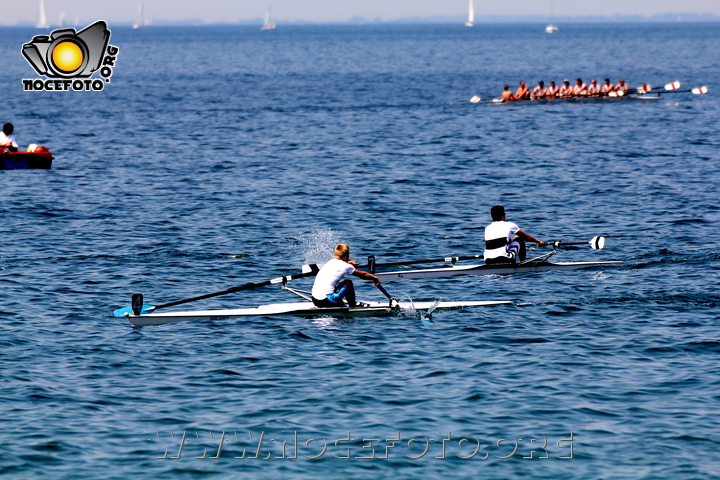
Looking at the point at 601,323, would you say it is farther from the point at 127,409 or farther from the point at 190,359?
the point at 127,409

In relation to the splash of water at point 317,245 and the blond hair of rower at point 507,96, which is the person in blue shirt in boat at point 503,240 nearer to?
the splash of water at point 317,245

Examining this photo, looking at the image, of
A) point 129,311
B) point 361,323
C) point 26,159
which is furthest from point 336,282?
point 26,159

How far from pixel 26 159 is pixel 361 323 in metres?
25.6

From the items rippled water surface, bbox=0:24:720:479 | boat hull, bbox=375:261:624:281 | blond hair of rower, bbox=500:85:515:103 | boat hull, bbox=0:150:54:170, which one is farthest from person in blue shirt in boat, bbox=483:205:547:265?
blond hair of rower, bbox=500:85:515:103

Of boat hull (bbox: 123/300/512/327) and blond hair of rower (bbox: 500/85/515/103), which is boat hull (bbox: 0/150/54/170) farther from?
blond hair of rower (bbox: 500/85/515/103)

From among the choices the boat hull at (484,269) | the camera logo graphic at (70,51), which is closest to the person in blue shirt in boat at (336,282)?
the boat hull at (484,269)

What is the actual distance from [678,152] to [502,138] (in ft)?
34.8

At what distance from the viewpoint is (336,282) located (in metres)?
19.1

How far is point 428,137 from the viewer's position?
178 ft

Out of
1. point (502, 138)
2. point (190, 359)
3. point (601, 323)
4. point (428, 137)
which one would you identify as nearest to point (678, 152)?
point (502, 138)

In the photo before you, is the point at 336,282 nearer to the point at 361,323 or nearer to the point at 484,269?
the point at 361,323

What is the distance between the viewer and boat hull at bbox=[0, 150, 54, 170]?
38.8m

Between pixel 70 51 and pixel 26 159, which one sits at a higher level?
pixel 70 51

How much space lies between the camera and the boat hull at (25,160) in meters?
38.8
